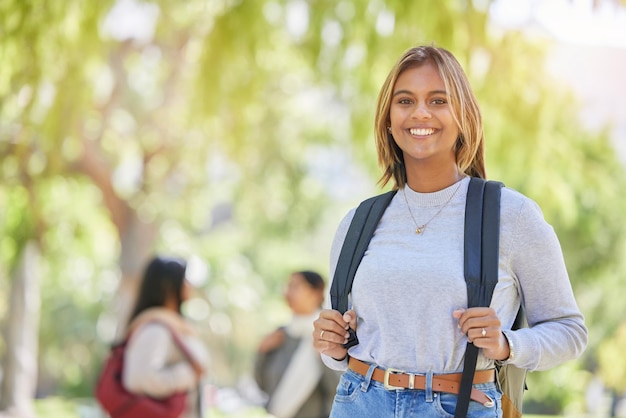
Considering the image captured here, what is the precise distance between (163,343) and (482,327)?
279 centimetres

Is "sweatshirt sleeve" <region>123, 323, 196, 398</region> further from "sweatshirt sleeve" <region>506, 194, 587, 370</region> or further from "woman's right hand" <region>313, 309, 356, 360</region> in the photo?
"sweatshirt sleeve" <region>506, 194, 587, 370</region>

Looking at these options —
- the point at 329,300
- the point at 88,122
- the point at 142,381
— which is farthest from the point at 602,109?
the point at 329,300

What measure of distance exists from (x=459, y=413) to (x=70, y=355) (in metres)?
24.2

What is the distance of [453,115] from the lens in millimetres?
1838

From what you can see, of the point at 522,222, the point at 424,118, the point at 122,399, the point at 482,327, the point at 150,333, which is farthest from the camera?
the point at 150,333

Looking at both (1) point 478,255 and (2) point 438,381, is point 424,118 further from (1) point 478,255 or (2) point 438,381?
(2) point 438,381

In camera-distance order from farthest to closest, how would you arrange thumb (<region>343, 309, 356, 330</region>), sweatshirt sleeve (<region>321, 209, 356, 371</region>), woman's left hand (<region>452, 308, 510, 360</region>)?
1. sweatshirt sleeve (<region>321, 209, 356, 371</region>)
2. thumb (<region>343, 309, 356, 330</region>)
3. woman's left hand (<region>452, 308, 510, 360</region>)

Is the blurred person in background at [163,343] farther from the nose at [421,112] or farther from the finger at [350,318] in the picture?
the nose at [421,112]

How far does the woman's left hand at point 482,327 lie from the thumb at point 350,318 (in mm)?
265

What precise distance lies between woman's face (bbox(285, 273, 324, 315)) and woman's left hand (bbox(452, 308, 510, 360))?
9.51 feet

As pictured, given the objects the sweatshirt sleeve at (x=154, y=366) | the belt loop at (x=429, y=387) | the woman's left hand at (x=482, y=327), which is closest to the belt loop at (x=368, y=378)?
the belt loop at (x=429, y=387)

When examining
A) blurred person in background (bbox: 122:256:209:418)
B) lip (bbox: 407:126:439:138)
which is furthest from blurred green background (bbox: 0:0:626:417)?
lip (bbox: 407:126:439:138)

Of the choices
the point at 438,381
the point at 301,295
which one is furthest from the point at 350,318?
the point at 301,295

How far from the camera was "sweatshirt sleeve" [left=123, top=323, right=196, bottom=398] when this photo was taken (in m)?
4.11
